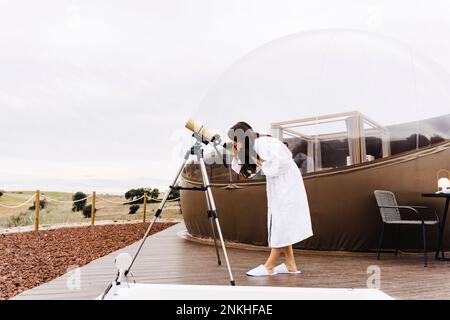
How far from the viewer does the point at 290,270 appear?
4.13m

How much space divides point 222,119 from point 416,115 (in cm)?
254

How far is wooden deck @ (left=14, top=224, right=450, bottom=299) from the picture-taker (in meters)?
3.35

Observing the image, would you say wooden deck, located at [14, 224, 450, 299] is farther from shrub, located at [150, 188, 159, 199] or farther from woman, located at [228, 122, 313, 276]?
shrub, located at [150, 188, 159, 199]

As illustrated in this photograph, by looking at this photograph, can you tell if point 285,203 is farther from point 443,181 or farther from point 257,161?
point 443,181

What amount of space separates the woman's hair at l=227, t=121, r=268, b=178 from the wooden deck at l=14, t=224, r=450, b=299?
98 cm

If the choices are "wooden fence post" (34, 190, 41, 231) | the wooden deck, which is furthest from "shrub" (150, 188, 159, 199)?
the wooden deck

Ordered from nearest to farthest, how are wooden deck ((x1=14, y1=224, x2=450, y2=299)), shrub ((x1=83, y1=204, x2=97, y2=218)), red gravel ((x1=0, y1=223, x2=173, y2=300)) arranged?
wooden deck ((x1=14, y1=224, x2=450, y2=299)) < red gravel ((x1=0, y1=223, x2=173, y2=300)) < shrub ((x1=83, y1=204, x2=97, y2=218))

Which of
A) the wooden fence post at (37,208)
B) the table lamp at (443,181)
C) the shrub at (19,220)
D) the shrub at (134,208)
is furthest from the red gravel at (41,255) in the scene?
the shrub at (134,208)

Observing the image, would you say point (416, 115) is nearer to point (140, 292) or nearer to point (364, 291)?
point (364, 291)

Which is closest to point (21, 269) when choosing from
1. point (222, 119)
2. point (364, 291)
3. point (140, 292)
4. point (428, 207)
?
point (222, 119)

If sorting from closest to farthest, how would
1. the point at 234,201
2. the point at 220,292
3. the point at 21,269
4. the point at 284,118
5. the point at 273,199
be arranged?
the point at 220,292
the point at 273,199
the point at 21,269
the point at 284,118
the point at 234,201

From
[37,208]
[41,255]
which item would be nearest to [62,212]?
[37,208]

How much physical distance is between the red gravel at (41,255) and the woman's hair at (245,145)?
2209 mm

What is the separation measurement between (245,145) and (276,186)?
49cm
